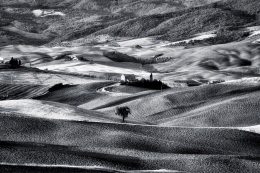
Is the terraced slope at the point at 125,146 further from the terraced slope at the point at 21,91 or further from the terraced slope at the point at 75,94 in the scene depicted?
the terraced slope at the point at 21,91

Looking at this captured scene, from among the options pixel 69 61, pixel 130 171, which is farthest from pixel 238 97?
pixel 69 61

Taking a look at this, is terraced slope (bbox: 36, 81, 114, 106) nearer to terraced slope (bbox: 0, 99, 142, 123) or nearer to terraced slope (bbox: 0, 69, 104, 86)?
terraced slope (bbox: 0, 69, 104, 86)

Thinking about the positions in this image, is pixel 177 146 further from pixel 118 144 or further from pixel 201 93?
pixel 201 93

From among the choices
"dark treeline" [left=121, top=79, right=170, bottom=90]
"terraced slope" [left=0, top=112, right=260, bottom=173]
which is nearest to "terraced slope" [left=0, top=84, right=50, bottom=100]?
"dark treeline" [left=121, top=79, right=170, bottom=90]

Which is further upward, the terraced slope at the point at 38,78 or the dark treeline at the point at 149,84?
the terraced slope at the point at 38,78

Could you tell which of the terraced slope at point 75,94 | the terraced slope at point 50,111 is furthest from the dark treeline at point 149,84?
the terraced slope at point 50,111
